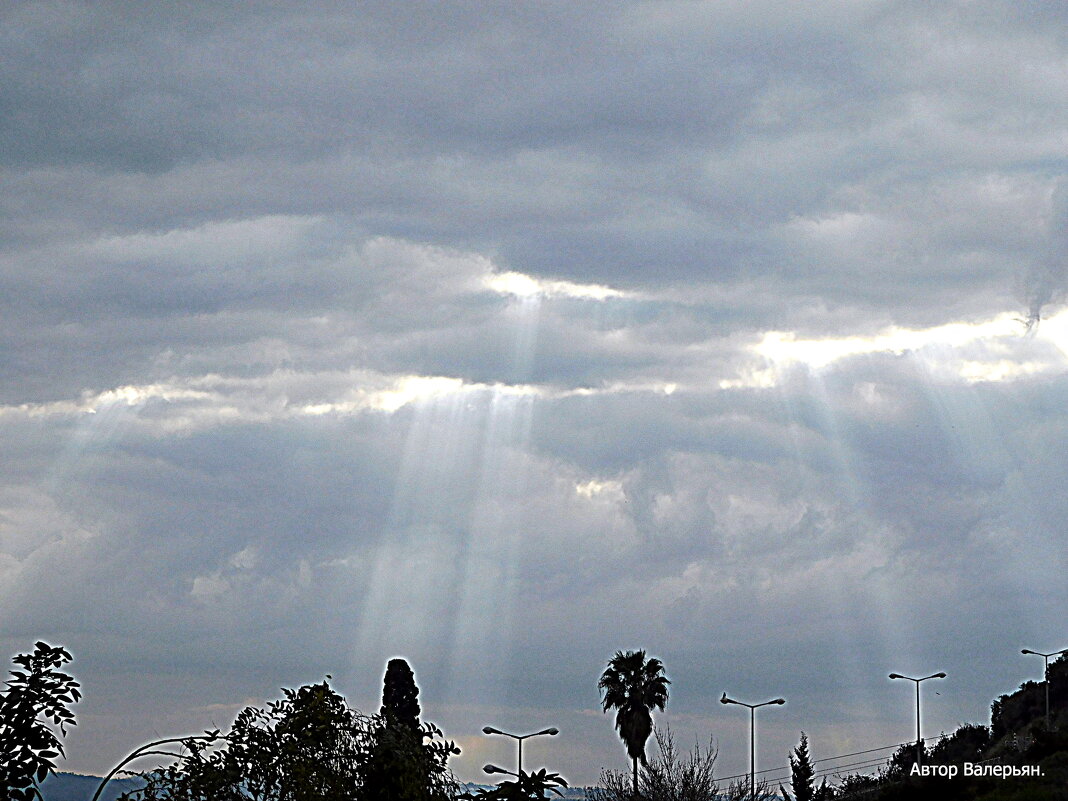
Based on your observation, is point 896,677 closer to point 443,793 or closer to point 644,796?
point 644,796

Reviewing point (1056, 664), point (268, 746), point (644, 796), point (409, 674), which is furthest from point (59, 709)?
point (1056, 664)

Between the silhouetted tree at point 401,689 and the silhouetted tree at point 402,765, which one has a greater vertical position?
the silhouetted tree at point 401,689

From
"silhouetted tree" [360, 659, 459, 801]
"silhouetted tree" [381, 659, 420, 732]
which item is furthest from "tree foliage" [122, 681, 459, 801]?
"silhouetted tree" [381, 659, 420, 732]

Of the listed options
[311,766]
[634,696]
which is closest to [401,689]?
[634,696]

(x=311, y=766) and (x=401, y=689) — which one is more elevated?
(x=401, y=689)

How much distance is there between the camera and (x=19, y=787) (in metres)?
16.2

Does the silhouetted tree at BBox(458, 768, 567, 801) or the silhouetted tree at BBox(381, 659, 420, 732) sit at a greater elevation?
the silhouetted tree at BBox(381, 659, 420, 732)

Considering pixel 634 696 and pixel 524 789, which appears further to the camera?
pixel 634 696

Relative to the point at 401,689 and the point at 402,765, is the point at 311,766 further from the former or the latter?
the point at 401,689

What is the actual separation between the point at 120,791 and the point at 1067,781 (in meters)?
42.6

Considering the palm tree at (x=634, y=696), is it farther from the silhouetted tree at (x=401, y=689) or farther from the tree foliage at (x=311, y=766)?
the tree foliage at (x=311, y=766)

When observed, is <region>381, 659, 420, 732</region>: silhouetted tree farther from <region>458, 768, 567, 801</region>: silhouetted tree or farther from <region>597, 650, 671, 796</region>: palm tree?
<region>458, 768, 567, 801</region>: silhouetted tree

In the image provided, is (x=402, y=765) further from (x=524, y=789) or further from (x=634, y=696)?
(x=634, y=696)

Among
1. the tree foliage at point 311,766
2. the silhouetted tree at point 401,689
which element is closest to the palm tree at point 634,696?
the silhouetted tree at point 401,689
